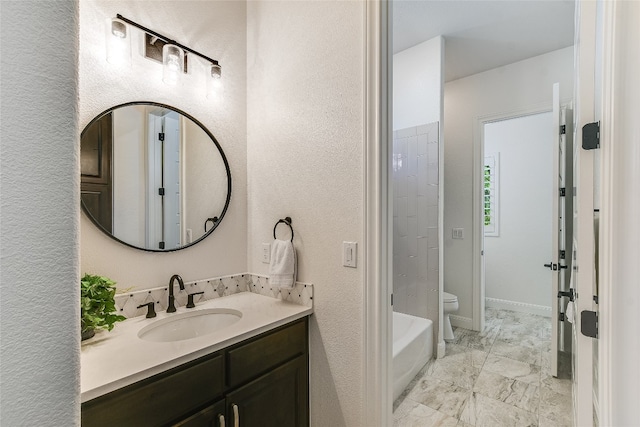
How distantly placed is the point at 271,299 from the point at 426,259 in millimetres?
1661

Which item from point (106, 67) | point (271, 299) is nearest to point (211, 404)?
point (271, 299)

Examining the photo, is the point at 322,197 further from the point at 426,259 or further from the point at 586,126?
the point at 426,259

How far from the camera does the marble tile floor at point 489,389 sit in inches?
74.1

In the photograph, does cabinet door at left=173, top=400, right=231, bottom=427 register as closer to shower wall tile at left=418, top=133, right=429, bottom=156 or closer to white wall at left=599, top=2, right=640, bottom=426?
white wall at left=599, top=2, right=640, bottom=426

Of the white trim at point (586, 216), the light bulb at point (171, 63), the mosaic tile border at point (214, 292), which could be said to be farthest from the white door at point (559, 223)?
the light bulb at point (171, 63)

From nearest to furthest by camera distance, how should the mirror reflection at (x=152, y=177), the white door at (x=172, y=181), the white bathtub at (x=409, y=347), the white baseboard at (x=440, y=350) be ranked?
the mirror reflection at (x=152, y=177) < the white door at (x=172, y=181) < the white bathtub at (x=409, y=347) < the white baseboard at (x=440, y=350)

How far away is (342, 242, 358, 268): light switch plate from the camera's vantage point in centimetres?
140

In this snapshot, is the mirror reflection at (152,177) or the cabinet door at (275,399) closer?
the cabinet door at (275,399)

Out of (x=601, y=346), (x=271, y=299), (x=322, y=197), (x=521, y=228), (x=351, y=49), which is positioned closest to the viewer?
(x=601, y=346)

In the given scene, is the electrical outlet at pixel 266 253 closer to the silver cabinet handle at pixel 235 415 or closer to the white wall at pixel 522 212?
the silver cabinet handle at pixel 235 415

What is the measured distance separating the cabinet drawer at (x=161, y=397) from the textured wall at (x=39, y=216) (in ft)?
2.25

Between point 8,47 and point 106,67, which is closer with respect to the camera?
point 8,47

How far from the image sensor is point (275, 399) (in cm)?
136

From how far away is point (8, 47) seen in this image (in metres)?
0.31
